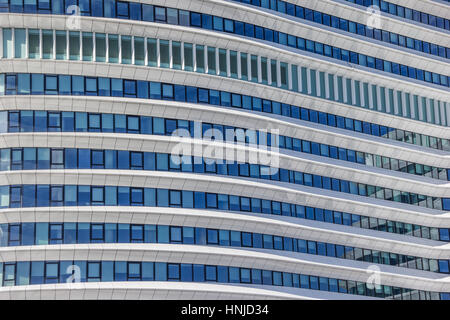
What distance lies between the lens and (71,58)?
75875 millimetres

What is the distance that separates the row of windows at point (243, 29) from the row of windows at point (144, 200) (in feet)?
50.2

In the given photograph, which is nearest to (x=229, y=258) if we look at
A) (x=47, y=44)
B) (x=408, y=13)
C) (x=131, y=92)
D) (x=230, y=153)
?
(x=230, y=153)

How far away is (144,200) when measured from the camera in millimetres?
75750

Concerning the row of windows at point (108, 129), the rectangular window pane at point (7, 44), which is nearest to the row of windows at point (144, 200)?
the row of windows at point (108, 129)

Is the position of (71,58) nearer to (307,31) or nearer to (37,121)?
(37,121)

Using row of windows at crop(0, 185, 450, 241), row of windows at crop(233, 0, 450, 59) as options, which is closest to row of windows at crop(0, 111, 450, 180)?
row of windows at crop(0, 185, 450, 241)

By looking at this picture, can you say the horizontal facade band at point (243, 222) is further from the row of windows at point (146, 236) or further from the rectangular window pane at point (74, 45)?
the rectangular window pane at point (74, 45)

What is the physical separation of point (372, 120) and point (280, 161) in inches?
587

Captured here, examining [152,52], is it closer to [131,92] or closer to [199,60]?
[131,92]

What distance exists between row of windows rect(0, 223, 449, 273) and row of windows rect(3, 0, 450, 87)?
18.5m

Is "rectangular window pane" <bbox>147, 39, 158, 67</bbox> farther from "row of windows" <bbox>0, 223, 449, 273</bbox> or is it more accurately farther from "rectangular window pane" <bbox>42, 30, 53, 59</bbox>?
"row of windows" <bbox>0, 223, 449, 273</bbox>

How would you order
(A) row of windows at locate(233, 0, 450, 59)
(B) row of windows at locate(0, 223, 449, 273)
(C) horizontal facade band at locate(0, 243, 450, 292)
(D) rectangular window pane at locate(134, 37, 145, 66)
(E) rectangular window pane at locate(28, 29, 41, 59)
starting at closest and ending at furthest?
(C) horizontal facade band at locate(0, 243, 450, 292)
(B) row of windows at locate(0, 223, 449, 273)
(E) rectangular window pane at locate(28, 29, 41, 59)
(D) rectangular window pane at locate(134, 37, 145, 66)
(A) row of windows at locate(233, 0, 450, 59)

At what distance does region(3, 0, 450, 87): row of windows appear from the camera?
7762 centimetres
